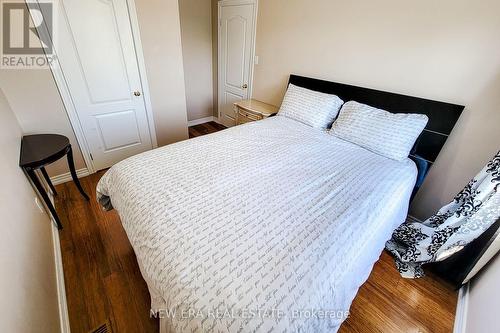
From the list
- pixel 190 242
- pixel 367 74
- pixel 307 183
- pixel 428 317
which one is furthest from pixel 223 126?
pixel 428 317

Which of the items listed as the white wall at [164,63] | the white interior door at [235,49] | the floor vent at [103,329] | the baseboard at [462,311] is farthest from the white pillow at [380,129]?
the floor vent at [103,329]

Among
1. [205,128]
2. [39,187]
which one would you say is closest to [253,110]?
[205,128]

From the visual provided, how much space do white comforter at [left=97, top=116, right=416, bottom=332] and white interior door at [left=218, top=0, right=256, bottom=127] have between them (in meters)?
1.91

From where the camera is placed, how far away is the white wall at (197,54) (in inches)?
125

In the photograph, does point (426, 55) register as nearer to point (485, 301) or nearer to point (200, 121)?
point (485, 301)

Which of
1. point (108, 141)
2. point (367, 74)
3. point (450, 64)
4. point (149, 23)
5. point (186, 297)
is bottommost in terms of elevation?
point (108, 141)

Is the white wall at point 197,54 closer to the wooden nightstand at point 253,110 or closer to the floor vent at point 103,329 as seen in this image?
the wooden nightstand at point 253,110

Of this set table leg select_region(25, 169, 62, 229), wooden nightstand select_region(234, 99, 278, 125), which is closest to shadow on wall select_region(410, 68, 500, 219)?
wooden nightstand select_region(234, 99, 278, 125)

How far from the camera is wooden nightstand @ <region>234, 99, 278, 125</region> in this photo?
2.65 metres

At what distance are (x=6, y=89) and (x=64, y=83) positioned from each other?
0.39 meters

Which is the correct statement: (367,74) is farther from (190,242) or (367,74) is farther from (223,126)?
(223,126)

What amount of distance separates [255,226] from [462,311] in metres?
1.49

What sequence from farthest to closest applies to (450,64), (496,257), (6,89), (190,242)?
(6,89)
(450,64)
(496,257)
(190,242)

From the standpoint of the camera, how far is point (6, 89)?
68.1 inches
